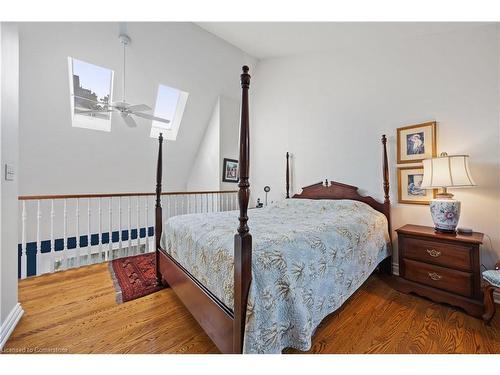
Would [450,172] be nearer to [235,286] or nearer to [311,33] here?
[235,286]

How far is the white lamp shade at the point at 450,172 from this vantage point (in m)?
1.90

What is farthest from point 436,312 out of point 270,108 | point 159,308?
point 270,108

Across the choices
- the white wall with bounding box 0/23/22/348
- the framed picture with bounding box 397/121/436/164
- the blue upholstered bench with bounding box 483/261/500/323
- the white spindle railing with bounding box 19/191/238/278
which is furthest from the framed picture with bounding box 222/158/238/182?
the blue upholstered bench with bounding box 483/261/500/323

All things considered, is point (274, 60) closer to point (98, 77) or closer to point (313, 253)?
point (98, 77)

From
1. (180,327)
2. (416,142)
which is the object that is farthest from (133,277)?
(416,142)

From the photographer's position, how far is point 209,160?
475 cm

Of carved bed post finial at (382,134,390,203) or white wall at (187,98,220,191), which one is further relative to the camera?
white wall at (187,98,220,191)

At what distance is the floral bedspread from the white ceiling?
2.17m

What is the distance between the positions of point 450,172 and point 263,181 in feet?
8.93

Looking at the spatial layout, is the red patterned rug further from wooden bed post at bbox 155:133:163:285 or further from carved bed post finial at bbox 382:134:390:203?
carved bed post finial at bbox 382:134:390:203

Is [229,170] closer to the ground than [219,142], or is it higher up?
closer to the ground

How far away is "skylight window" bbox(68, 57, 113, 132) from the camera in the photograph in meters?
3.26

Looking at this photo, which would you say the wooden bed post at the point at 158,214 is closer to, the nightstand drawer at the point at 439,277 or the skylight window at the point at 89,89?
the skylight window at the point at 89,89
